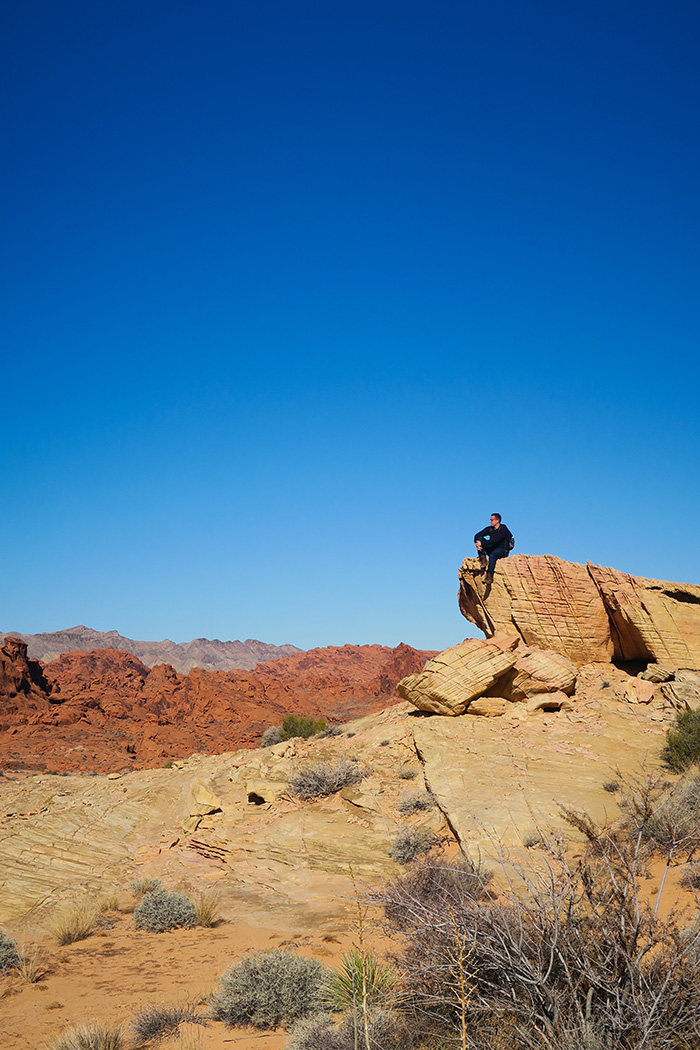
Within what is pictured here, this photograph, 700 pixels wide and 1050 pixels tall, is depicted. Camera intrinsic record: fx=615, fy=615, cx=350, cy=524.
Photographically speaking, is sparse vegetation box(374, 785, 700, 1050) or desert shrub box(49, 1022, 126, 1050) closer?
sparse vegetation box(374, 785, 700, 1050)

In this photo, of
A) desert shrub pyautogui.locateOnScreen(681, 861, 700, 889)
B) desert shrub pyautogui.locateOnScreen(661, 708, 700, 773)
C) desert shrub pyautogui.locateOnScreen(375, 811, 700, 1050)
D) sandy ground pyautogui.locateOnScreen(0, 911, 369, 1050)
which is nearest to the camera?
desert shrub pyautogui.locateOnScreen(375, 811, 700, 1050)

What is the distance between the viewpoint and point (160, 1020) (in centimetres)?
602

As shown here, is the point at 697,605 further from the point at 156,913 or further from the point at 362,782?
the point at 156,913

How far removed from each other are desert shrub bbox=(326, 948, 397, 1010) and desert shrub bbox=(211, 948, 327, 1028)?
0.48ft

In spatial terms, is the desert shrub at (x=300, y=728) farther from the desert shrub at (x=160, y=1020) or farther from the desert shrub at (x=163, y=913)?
the desert shrub at (x=160, y=1020)

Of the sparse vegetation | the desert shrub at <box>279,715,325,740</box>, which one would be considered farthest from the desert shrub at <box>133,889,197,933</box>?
the desert shrub at <box>279,715,325,740</box>

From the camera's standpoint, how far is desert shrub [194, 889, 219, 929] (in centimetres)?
988

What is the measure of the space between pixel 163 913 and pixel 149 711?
1457 inches

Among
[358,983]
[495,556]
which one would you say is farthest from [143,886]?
[495,556]

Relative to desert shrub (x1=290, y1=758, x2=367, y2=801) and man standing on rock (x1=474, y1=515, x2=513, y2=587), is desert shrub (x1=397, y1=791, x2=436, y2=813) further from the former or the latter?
man standing on rock (x1=474, y1=515, x2=513, y2=587)

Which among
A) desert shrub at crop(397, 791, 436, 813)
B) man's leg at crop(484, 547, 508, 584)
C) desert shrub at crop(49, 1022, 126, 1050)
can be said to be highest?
man's leg at crop(484, 547, 508, 584)

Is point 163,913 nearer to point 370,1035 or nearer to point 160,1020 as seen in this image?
point 160,1020

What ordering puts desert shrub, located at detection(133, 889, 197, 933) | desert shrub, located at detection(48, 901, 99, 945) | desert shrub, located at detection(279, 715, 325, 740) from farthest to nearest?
desert shrub, located at detection(279, 715, 325, 740)
desert shrub, located at detection(133, 889, 197, 933)
desert shrub, located at detection(48, 901, 99, 945)

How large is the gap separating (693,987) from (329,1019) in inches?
135
